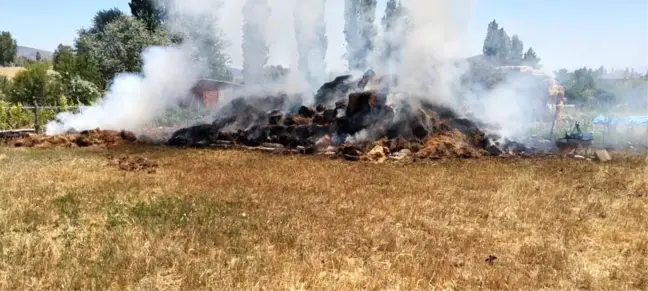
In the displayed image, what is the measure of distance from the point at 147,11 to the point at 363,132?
1283 inches

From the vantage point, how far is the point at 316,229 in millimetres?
7418

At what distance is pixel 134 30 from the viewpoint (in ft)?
124

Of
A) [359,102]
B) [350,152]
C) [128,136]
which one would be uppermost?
[359,102]

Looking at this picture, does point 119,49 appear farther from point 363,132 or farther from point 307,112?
point 363,132

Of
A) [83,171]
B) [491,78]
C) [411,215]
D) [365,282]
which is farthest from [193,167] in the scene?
[491,78]

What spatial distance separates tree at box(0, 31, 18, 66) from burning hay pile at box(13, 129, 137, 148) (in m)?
74.5

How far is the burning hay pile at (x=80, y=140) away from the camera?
1859cm

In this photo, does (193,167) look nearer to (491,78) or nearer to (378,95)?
(378,95)

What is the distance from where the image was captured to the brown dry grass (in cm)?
552

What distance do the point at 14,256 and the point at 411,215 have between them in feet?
19.3

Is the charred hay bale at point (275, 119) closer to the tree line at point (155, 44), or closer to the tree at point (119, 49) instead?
the tree line at point (155, 44)

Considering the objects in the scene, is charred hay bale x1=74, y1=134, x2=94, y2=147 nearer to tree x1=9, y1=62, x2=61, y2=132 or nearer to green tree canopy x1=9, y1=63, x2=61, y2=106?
tree x1=9, y1=62, x2=61, y2=132

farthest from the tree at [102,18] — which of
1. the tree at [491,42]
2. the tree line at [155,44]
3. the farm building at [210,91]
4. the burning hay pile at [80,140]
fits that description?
the tree at [491,42]

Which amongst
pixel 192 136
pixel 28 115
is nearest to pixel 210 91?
pixel 28 115
